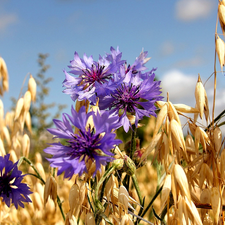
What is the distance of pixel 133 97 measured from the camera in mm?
539

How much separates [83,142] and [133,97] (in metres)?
0.16

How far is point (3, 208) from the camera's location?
2.76 feet

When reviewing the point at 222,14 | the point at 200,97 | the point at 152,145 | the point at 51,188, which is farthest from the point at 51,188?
the point at 222,14

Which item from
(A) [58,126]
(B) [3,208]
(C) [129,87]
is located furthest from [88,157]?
(B) [3,208]

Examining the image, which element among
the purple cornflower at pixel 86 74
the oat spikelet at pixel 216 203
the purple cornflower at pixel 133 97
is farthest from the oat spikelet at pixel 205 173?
the purple cornflower at pixel 86 74

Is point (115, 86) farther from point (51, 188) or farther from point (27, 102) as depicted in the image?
point (27, 102)

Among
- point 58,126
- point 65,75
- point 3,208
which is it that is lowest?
point 3,208

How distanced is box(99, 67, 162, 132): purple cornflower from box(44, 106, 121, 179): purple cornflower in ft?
0.26

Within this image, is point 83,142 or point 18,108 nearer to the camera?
point 83,142

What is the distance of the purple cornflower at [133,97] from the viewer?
502mm

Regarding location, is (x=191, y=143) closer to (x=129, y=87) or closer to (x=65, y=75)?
(x=129, y=87)

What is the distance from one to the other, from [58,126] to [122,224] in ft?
0.63

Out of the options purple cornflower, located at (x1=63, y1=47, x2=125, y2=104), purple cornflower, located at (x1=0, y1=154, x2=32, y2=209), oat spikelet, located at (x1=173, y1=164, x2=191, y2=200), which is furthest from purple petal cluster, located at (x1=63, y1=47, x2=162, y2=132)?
purple cornflower, located at (x1=0, y1=154, x2=32, y2=209)

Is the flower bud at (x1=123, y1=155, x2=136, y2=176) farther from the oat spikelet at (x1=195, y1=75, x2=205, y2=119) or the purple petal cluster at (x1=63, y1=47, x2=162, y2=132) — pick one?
the oat spikelet at (x1=195, y1=75, x2=205, y2=119)
